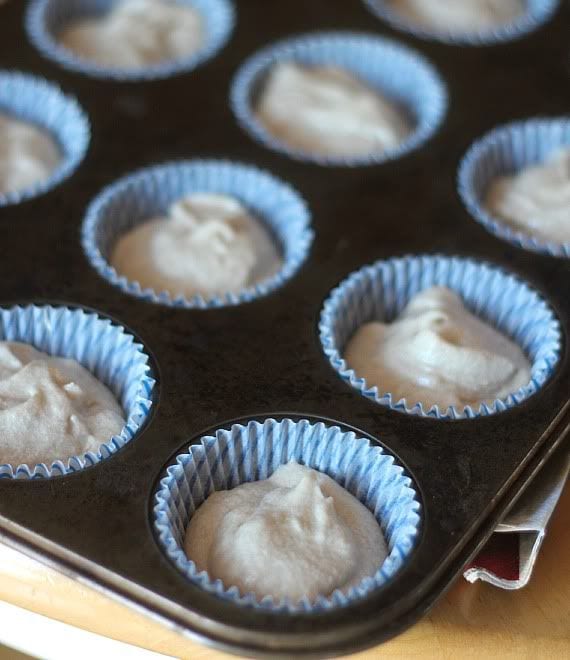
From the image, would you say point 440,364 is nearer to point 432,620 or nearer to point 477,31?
point 432,620

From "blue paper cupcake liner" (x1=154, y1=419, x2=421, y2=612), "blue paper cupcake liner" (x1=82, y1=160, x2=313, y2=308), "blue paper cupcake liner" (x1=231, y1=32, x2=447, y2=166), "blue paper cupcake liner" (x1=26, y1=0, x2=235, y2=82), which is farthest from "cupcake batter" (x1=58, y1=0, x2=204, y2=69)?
"blue paper cupcake liner" (x1=154, y1=419, x2=421, y2=612)

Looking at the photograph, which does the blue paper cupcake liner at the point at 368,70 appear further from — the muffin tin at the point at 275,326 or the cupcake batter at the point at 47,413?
the cupcake batter at the point at 47,413

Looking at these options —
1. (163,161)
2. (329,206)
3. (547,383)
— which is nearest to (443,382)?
(547,383)

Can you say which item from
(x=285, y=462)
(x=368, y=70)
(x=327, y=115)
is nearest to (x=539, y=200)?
(x=327, y=115)

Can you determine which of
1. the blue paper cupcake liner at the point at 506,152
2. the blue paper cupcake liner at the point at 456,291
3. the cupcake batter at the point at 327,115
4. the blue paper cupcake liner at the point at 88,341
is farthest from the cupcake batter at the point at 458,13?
the blue paper cupcake liner at the point at 88,341

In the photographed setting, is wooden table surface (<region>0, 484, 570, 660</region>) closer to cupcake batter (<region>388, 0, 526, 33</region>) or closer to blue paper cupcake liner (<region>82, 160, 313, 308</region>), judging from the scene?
blue paper cupcake liner (<region>82, 160, 313, 308</region>)
